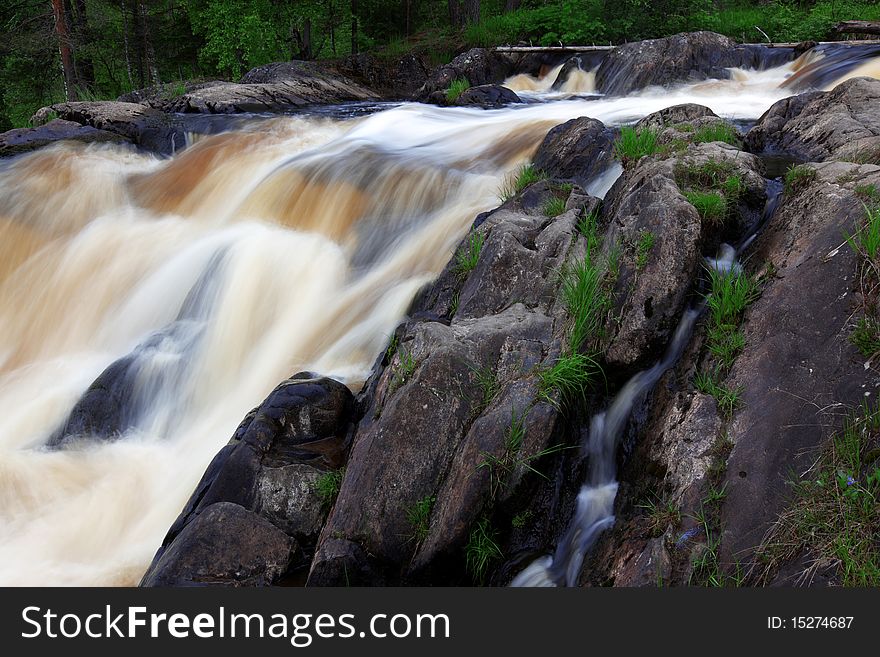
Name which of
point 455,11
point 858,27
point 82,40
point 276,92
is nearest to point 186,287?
point 276,92

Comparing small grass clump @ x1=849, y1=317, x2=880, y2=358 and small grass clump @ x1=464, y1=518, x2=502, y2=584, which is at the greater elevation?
small grass clump @ x1=849, y1=317, x2=880, y2=358

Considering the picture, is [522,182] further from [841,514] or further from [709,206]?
[841,514]

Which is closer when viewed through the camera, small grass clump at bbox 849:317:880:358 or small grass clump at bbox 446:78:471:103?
small grass clump at bbox 849:317:880:358

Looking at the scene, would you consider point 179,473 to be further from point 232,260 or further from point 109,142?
point 109,142

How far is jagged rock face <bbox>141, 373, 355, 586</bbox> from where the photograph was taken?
405 centimetres

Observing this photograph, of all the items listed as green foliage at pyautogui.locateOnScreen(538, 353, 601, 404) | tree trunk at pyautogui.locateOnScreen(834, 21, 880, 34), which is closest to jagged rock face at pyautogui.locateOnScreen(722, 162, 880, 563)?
green foliage at pyautogui.locateOnScreen(538, 353, 601, 404)

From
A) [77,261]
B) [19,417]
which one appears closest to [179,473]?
[19,417]

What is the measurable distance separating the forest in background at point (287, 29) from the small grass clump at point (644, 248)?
1297cm

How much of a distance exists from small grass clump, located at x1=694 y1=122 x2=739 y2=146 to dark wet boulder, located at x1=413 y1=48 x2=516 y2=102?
10.4m

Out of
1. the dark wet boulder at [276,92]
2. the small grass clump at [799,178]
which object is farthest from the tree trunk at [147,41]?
the small grass clump at [799,178]

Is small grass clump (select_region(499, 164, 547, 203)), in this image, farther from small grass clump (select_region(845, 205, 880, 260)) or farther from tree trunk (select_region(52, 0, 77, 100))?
tree trunk (select_region(52, 0, 77, 100))

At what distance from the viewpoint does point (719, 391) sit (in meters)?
3.71

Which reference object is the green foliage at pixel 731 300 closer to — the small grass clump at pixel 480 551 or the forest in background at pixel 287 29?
the small grass clump at pixel 480 551

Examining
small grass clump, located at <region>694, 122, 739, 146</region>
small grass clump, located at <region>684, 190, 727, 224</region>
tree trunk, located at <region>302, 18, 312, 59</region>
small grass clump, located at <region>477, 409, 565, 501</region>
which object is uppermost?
tree trunk, located at <region>302, 18, 312, 59</region>
